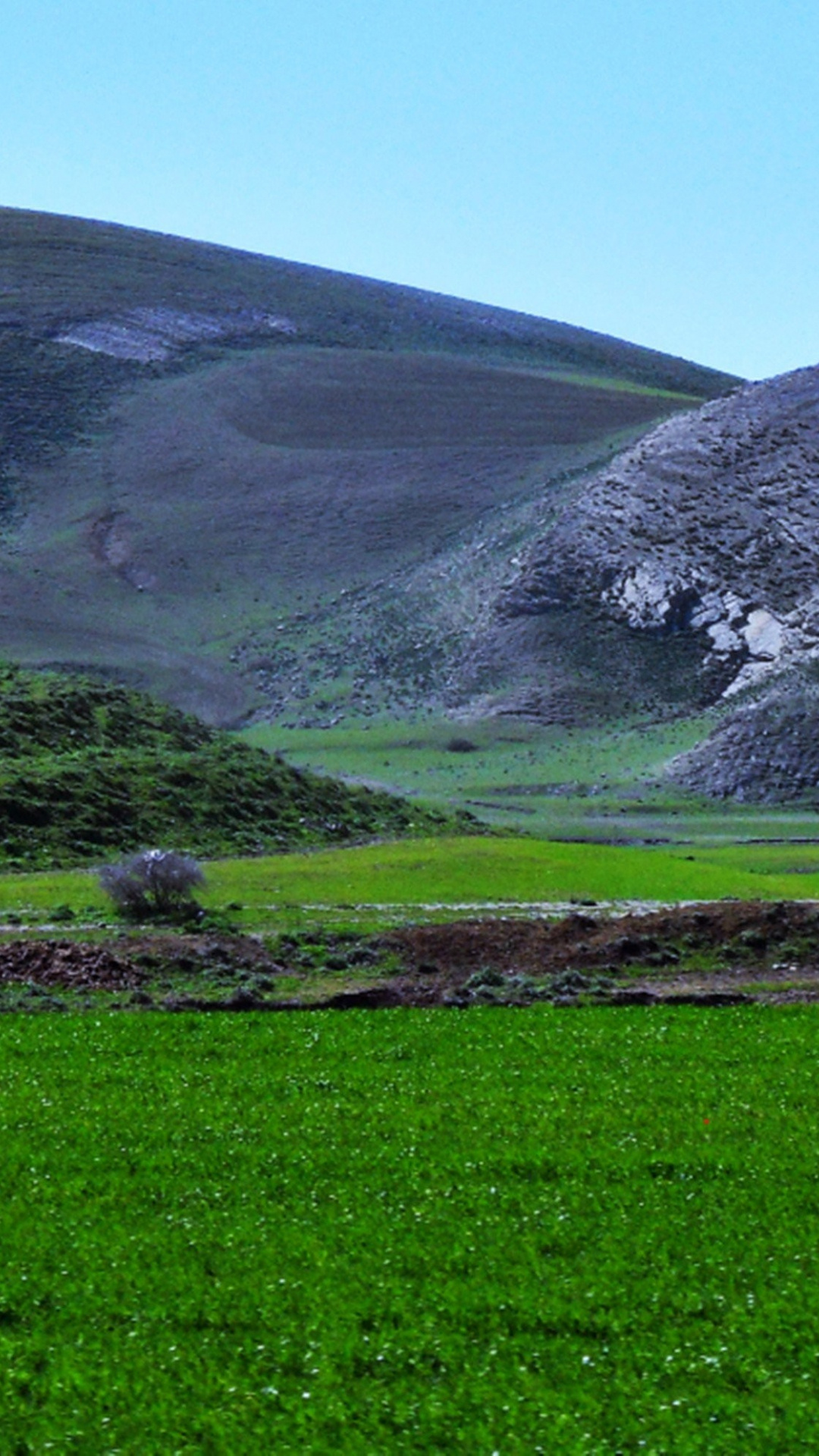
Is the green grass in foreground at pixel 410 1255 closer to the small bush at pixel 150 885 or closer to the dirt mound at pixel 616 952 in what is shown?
the dirt mound at pixel 616 952

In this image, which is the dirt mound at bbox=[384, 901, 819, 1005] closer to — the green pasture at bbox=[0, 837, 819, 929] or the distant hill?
the green pasture at bbox=[0, 837, 819, 929]

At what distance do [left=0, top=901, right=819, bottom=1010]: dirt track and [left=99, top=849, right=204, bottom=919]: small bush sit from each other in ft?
8.80

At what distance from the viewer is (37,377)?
14162 centimetres

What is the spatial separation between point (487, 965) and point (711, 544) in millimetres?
76366

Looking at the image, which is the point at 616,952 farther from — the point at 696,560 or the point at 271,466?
the point at 271,466

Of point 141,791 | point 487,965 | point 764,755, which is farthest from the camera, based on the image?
point 764,755

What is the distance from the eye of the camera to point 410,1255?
10.2 meters

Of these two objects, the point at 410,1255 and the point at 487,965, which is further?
the point at 487,965

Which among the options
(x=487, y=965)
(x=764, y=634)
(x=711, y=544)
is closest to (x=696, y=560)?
(x=711, y=544)

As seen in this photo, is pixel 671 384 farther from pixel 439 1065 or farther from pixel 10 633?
pixel 439 1065

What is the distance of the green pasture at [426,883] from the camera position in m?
31.8

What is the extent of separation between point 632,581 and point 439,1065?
8312 centimetres

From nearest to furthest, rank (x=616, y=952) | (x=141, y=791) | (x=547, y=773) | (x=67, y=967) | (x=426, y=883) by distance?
(x=67, y=967) → (x=616, y=952) → (x=426, y=883) → (x=141, y=791) → (x=547, y=773)

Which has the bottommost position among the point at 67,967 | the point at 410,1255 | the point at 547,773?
the point at 67,967
